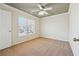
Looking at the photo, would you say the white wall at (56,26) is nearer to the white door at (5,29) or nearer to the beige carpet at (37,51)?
the beige carpet at (37,51)

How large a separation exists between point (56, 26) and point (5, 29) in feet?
11.1

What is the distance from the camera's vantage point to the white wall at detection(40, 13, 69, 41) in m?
5.41

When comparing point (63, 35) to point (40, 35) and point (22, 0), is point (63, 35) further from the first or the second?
point (22, 0)

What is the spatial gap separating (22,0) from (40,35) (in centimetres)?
622

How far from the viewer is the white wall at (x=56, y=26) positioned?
17.8 ft

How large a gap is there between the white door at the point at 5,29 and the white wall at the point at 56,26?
3094 mm

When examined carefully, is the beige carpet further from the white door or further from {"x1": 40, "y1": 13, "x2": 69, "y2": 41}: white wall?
{"x1": 40, "y1": 13, "x2": 69, "y2": 41}: white wall

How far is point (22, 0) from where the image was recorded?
842 millimetres

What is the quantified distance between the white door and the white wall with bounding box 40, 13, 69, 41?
3.09 m

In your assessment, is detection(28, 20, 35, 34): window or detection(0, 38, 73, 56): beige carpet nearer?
detection(0, 38, 73, 56): beige carpet

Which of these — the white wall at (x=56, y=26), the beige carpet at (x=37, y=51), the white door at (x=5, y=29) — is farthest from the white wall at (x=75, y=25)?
the white wall at (x=56, y=26)

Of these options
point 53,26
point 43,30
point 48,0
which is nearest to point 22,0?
point 48,0

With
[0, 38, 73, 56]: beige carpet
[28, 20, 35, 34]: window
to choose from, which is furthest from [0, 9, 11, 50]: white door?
[28, 20, 35, 34]: window

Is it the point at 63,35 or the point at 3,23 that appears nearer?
the point at 3,23
